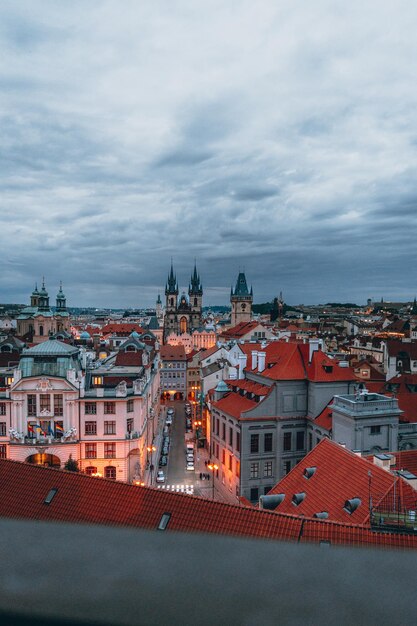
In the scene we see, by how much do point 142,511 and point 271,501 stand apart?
375 inches

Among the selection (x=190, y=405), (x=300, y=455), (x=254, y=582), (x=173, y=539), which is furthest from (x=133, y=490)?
(x=190, y=405)

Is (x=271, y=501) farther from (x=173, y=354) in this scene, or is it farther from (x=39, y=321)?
(x=39, y=321)

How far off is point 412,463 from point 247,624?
1870cm

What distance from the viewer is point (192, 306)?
505ft

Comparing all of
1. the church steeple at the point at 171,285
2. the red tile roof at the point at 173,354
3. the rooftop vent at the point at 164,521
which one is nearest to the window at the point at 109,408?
the rooftop vent at the point at 164,521

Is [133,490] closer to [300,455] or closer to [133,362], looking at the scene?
[300,455]

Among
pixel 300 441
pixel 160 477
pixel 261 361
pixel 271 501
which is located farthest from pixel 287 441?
pixel 271 501

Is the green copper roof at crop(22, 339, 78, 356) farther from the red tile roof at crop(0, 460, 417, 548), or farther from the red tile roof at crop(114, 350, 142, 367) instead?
the red tile roof at crop(0, 460, 417, 548)

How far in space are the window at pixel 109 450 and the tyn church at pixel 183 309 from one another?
104644 mm

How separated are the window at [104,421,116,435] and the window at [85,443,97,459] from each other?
1.31 meters

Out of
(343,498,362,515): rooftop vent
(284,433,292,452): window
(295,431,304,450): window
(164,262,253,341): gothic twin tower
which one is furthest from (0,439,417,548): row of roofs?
(164,262,253,341): gothic twin tower

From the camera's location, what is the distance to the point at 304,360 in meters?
35.8

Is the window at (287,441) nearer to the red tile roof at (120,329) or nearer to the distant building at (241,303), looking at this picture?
the red tile roof at (120,329)

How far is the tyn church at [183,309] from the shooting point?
147375 mm
